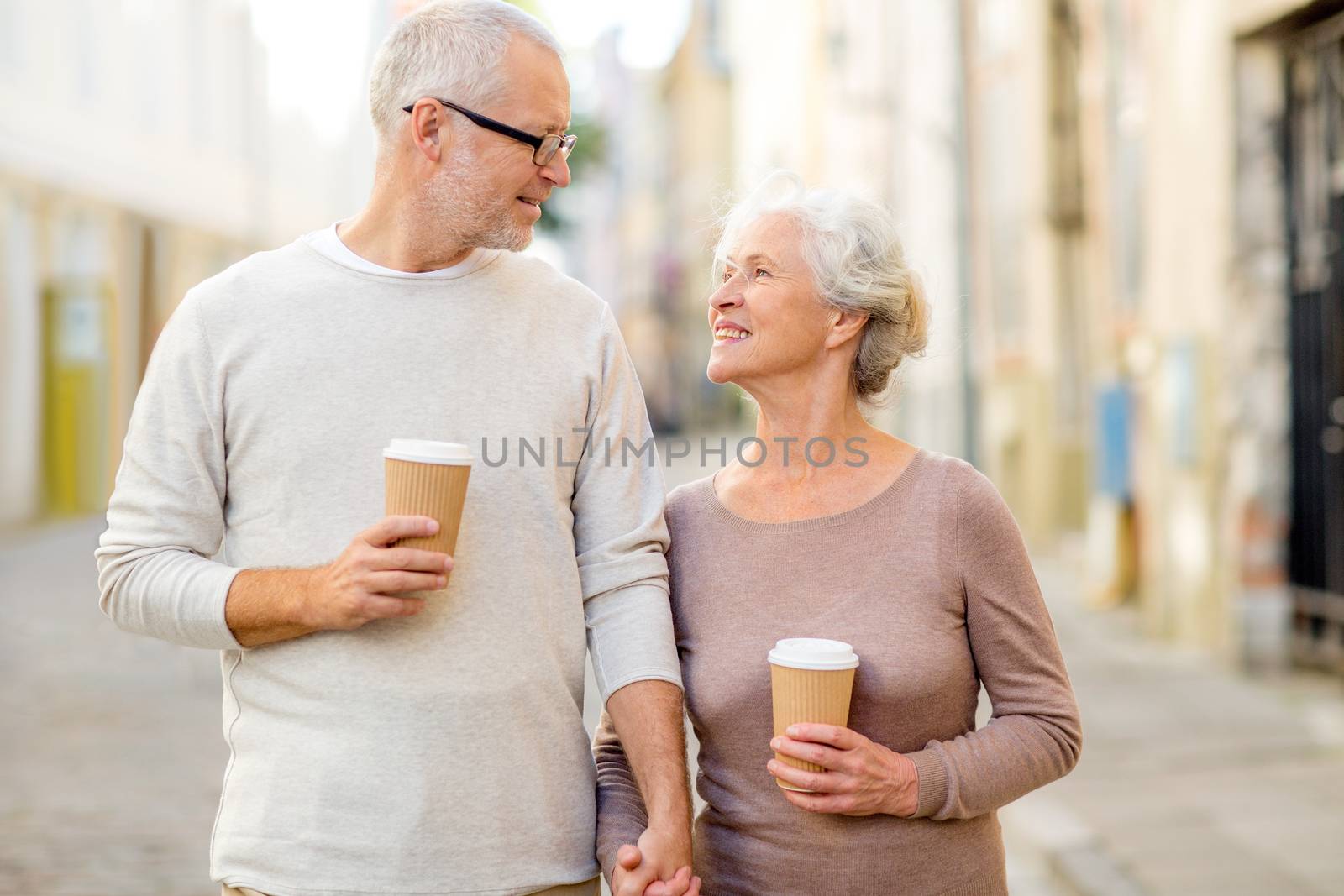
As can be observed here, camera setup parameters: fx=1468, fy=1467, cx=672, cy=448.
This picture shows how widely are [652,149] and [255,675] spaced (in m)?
57.0

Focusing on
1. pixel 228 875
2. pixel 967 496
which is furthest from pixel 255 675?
pixel 967 496

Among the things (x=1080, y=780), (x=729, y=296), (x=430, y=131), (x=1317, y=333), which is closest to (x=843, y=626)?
(x=729, y=296)

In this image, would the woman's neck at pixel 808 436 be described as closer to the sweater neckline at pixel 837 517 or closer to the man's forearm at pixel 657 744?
the sweater neckline at pixel 837 517

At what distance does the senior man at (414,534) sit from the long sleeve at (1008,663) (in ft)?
1.63

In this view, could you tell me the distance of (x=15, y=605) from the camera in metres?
A: 11.9

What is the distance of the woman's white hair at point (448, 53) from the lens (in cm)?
239

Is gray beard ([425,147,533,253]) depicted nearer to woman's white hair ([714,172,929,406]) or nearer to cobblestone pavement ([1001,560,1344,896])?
woman's white hair ([714,172,929,406])

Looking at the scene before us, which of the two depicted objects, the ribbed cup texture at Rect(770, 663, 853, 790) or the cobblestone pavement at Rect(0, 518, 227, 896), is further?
the cobblestone pavement at Rect(0, 518, 227, 896)

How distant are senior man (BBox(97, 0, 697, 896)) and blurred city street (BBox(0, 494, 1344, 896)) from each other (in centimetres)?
292

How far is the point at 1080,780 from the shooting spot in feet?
20.0

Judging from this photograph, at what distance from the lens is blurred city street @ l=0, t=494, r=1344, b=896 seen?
4988 millimetres

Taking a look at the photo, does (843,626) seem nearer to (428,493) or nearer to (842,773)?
(842,773)

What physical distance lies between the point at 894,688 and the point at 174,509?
116cm

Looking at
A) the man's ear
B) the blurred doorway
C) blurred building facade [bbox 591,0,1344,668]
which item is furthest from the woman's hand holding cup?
the blurred doorway
